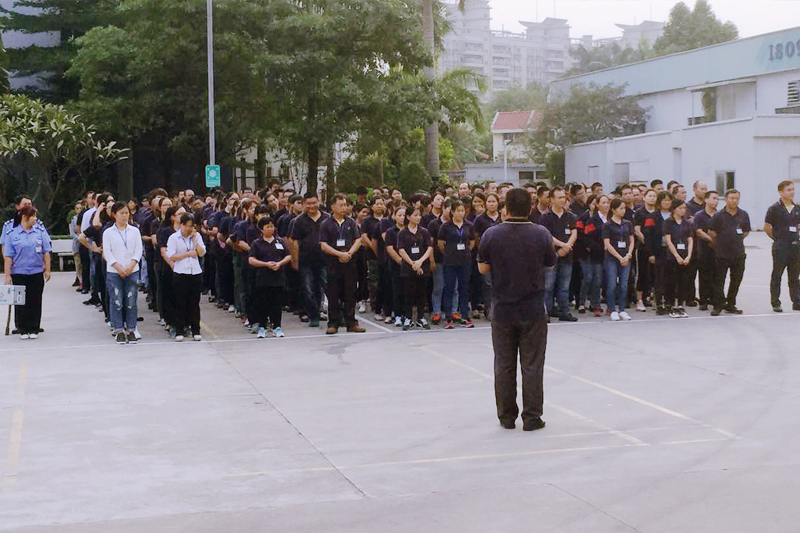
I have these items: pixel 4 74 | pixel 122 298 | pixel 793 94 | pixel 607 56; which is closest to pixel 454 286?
pixel 122 298

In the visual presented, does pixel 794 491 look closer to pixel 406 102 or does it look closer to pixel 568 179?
pixel 406 102

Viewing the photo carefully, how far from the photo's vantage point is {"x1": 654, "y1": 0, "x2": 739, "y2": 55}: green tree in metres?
108

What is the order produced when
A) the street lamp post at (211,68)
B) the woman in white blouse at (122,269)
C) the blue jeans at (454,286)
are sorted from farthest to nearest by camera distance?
1. the street lamp post at (211,68)
2. the blue jeans at (454,286)
3. the woman in white blouse at (122,269)

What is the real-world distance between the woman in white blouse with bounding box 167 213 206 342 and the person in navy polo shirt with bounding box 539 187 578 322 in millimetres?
5035

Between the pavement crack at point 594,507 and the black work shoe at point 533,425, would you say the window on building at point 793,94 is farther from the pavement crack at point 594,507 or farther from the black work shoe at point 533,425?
the pavement crack at point 594,507

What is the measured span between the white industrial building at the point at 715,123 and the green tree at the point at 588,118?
1193mm

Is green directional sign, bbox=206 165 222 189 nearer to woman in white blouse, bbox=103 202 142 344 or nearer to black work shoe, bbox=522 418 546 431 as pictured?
woman in white blouse, bbox=103 202 142 344

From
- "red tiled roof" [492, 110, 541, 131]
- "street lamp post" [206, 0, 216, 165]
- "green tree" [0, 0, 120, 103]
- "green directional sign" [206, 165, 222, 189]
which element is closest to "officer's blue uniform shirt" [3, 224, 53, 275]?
"green directional sign" [206, 165, 222, 189]

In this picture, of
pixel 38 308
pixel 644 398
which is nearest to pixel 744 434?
pixel 644 398

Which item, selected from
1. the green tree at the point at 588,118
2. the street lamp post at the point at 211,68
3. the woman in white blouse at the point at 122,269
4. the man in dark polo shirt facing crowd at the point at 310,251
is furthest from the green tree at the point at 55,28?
the green tree at the point at 588,118

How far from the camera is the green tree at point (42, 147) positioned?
1382 inches

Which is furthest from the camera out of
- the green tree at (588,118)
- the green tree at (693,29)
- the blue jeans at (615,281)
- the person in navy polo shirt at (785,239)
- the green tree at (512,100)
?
the green tree at (512,100)

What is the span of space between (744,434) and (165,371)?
21.3 feet

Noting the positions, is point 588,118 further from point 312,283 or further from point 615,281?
point 312,283
